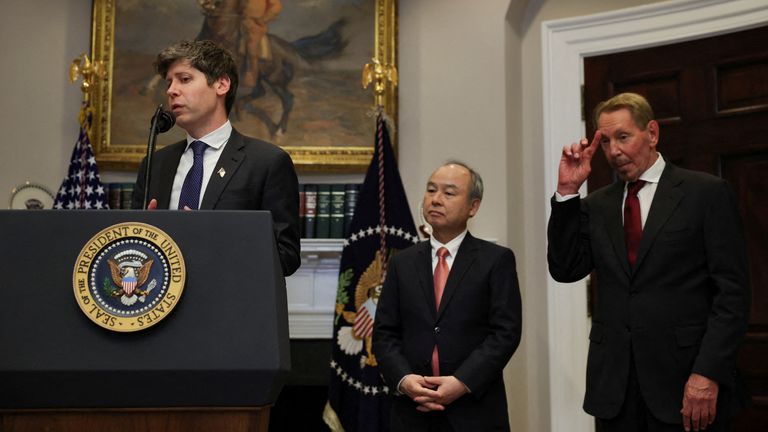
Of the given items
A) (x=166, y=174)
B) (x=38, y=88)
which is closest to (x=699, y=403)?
(x=166, y=174)

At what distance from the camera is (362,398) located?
4.32m

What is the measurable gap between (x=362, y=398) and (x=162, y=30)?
2573 millimetres

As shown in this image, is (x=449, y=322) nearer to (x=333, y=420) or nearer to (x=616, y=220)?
(x=616, y=220)

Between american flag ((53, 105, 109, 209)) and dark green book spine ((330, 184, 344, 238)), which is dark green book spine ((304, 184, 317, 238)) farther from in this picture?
american flag ((53, 105, 109, 209))

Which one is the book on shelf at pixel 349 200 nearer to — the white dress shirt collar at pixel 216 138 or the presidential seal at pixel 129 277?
the white dress shirt collar at pixel 216 138

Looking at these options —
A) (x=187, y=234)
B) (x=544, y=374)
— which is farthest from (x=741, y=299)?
(x=544, y=374)

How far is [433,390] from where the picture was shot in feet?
9.63

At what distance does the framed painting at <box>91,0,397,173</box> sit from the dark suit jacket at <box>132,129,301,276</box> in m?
2.63

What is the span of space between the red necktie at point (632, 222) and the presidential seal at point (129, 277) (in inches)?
66.7

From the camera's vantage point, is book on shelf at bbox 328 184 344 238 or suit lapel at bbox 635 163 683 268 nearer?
suit lapel at bbox 635 163 683 268

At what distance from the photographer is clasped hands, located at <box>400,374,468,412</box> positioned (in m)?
2.89

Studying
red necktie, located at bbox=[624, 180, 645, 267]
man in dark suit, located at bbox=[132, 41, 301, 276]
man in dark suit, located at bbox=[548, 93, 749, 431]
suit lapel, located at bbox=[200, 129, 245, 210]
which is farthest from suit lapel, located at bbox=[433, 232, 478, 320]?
suit lapel, located at bbox=[200, 129, 245, 210]

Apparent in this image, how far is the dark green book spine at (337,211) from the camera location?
4.95 meters

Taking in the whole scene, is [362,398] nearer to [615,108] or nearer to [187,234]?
[615,108]
